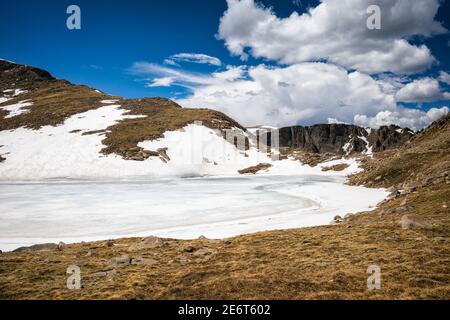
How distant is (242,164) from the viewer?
259ft

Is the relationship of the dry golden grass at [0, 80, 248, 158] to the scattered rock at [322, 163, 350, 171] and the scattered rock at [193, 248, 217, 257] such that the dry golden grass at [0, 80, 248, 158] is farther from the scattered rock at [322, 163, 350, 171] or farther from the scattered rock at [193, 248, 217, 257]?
the scattered rock at [193, 248, 217, 257]

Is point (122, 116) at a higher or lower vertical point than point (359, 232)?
higher

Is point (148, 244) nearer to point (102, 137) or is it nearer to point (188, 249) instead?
point (188, 249)

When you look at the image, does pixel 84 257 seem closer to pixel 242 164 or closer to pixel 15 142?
pixel 242 164

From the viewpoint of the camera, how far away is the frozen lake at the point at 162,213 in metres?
21.5

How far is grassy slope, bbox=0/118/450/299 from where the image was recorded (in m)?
10.1

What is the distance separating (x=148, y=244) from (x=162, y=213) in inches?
417

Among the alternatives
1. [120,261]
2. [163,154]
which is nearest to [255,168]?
[163,154]

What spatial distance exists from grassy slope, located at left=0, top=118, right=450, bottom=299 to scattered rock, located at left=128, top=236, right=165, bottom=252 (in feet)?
1.12

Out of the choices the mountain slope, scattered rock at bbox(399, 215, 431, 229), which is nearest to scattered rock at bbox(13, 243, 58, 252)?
scattered rock at bbox(399, 215, 431, 229)

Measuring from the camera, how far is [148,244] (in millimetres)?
16953
